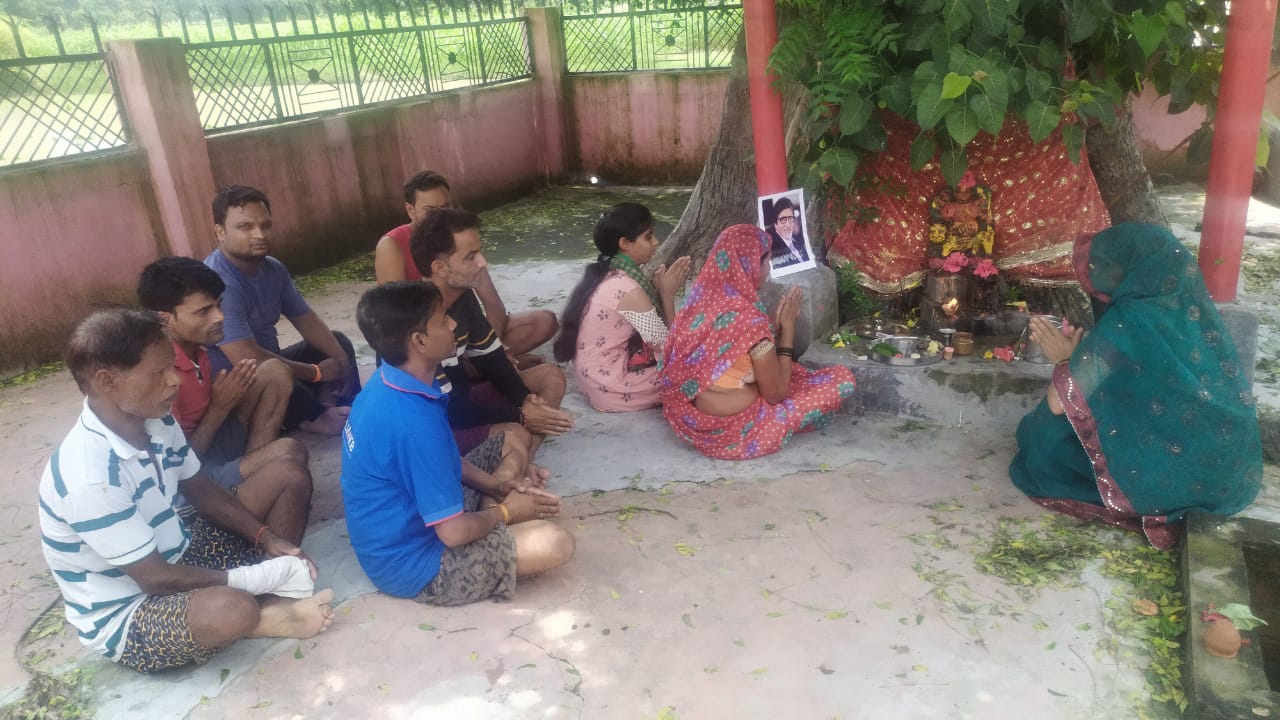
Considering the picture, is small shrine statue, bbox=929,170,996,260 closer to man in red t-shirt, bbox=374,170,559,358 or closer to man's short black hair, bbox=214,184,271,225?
man in red t-shirt, bbox=374,170,559,358

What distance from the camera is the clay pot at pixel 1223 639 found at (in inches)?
99.2

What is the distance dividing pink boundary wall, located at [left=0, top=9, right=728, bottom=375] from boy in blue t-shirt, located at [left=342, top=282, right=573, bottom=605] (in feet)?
14.5

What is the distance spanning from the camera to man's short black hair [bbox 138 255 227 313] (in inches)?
128

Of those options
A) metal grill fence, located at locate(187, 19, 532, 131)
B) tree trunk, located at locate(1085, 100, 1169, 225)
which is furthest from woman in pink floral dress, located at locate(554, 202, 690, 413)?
metal grill fence, located at locate(187, 19, 532, 131)

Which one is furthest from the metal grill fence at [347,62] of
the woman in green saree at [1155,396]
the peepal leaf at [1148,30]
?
the woman in green saree at [1155,396]

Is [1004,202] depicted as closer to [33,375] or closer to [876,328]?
[876,328]

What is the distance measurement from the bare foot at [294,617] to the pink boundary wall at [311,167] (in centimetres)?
434

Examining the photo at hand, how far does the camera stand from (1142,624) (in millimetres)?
2811

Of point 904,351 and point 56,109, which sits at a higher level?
point 56,109

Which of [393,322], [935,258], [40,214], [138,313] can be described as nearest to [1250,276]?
[935,258]

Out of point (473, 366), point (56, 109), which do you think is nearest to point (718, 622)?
point (473, 366)

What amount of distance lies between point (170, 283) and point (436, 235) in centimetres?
106

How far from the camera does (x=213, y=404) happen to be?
3.51m

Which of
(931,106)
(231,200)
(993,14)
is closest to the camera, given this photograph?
(993,14)
